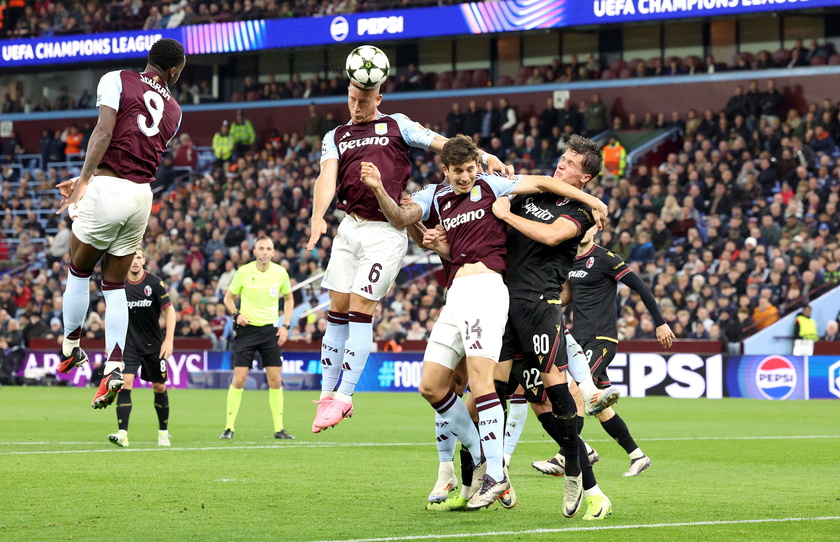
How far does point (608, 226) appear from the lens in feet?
88.6

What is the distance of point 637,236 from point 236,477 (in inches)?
672

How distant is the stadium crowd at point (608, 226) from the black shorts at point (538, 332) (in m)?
14.9

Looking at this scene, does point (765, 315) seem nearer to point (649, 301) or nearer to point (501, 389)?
point (649, 301)

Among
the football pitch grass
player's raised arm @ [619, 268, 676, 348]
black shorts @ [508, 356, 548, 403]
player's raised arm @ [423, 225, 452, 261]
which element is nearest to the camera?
the football pitch grass

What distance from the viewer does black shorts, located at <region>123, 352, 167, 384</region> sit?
14.3m

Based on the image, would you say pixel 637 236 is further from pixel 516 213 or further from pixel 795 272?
pixel 516 213

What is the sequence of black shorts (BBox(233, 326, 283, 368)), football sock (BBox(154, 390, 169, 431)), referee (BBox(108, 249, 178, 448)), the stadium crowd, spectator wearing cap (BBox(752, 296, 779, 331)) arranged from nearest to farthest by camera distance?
1. football sock (BBox(154, 390, 169, 431))
2. referee (BBox(108, 249, 178, 448))
3. black shorts (BBox(233, 326, 283, 368))
4. spectator wearing cap (BBox(752, 296, 779, 331))
5. the stadium crowd

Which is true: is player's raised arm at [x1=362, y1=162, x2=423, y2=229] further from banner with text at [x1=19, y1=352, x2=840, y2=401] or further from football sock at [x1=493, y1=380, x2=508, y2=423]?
banner with text at [x1=19, y1=352, x2=840, y2=401]

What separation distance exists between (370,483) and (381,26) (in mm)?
24067

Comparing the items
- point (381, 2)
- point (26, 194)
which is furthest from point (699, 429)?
point (26, 194)

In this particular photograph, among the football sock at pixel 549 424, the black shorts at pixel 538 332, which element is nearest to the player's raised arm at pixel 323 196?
the black shorts at pixel 538 332

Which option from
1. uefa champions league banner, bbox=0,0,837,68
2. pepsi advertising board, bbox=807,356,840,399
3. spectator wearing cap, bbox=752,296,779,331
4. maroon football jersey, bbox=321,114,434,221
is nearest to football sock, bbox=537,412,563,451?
maroon football jersey, bbox=321,114,434,221

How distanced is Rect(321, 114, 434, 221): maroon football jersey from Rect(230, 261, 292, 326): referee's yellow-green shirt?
689 centimetres

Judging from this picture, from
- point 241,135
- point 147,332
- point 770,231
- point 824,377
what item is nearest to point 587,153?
point 147,332
